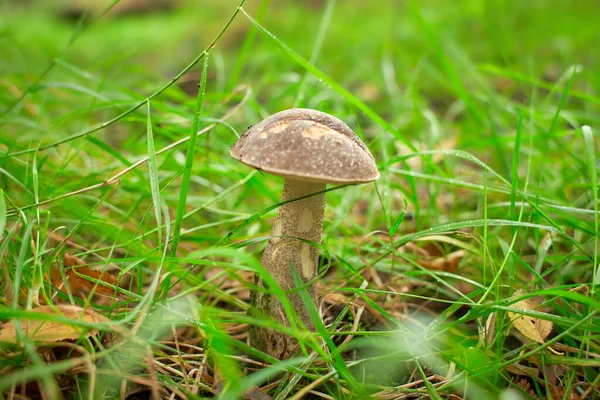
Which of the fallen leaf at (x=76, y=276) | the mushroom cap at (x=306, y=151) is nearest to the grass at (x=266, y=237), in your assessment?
the fallen leaf at (x=76, y=276)

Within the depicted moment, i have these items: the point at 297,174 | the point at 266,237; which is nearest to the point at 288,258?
the point at 266,237

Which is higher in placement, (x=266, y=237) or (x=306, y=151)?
(x=306, y=151)

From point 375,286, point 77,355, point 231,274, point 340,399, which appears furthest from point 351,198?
point 77,355

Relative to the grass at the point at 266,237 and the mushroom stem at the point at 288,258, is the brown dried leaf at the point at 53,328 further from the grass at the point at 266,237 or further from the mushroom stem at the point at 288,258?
the mushroom stem at the point at 288,258

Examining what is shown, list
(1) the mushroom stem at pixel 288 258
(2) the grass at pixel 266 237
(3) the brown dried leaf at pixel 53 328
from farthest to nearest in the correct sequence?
(1) the mushroom stem at pixel 288 258
(2) the grass at pixel 266 237
(3) the brown dried leaf at pixel 53 328

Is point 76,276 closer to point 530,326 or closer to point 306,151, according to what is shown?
point 306,151

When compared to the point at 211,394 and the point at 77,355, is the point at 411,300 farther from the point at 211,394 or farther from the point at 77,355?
the point at 77,355
